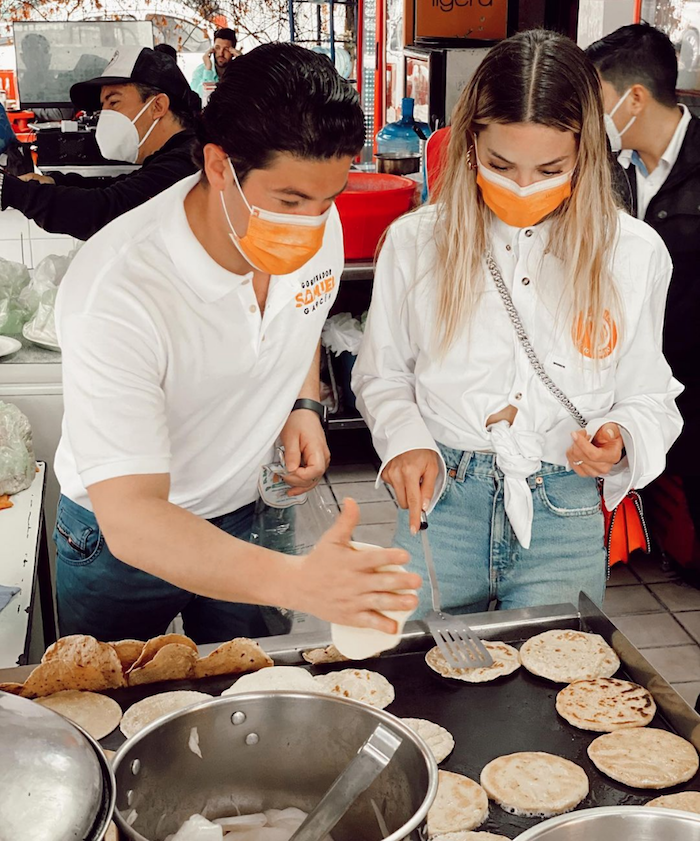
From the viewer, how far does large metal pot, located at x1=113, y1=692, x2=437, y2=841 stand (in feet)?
3.61

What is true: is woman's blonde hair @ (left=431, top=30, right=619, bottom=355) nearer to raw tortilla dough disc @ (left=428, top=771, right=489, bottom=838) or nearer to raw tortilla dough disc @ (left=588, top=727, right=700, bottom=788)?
raw tortilla dough disc @ (left=588, top=727, right=700, bottom=788)

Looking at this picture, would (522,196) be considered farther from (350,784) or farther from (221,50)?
(221,50)

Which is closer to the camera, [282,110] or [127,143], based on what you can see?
[282,110]

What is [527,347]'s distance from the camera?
1.78 meters

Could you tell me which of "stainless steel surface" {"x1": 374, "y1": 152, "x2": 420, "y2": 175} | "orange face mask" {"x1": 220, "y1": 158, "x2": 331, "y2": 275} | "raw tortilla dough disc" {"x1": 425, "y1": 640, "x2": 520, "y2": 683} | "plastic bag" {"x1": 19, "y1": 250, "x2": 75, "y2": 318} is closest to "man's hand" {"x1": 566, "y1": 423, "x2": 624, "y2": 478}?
"raw tortilla dough disc" {"x1": 425, "y1": 640, "x2": 520, "y2": 683}

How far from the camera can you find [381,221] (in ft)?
12.6

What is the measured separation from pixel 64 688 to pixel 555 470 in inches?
39.4

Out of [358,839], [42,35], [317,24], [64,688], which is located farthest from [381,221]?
[317,24]

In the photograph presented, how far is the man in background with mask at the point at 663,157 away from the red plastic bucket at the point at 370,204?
0.90m

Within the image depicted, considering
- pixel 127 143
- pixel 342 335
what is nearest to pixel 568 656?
pixel 127 143

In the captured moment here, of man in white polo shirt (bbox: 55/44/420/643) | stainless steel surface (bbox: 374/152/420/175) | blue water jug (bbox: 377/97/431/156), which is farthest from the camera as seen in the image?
blue water jug (bbox: 377/97/431/156)

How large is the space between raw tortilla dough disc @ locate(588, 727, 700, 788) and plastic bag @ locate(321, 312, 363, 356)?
3076mm

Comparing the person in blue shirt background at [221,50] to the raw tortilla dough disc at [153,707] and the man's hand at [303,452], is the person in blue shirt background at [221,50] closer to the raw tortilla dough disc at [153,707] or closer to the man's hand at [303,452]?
the man's hand at [303,452]

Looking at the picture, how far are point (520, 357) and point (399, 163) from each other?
2.77 m
